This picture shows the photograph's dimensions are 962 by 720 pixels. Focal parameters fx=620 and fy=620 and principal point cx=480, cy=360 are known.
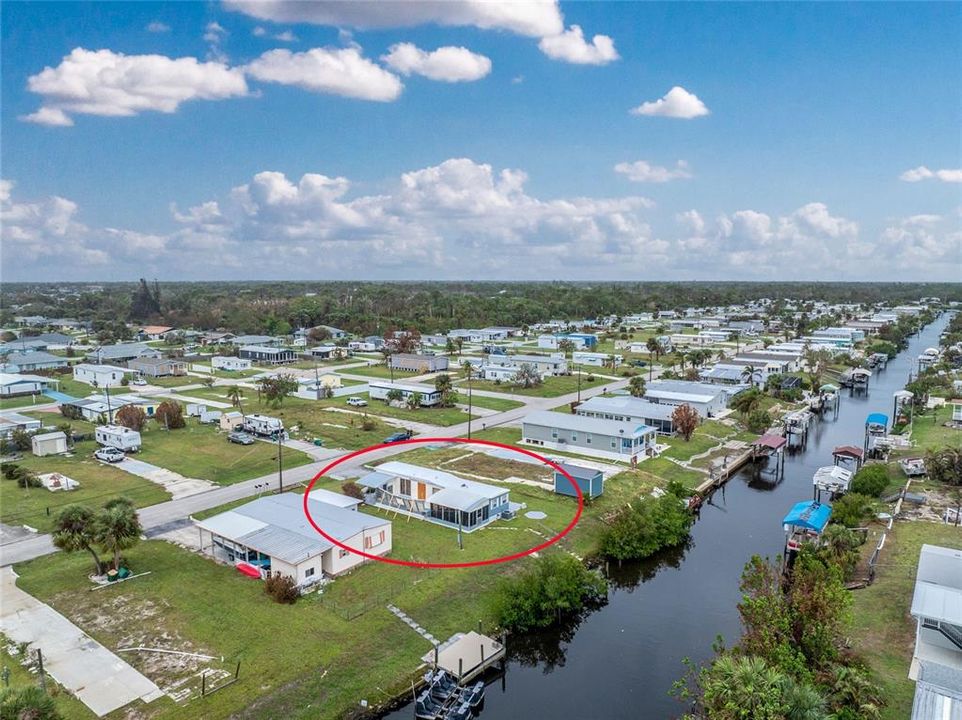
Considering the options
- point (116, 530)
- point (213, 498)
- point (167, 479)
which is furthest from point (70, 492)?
point (116, 530)

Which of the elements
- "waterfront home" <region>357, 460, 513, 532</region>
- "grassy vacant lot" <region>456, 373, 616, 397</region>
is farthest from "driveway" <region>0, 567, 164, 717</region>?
"grassy vacant lot" <region>456, 373, 616, 397</region>

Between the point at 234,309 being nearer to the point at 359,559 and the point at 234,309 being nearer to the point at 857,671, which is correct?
the point at 359,559

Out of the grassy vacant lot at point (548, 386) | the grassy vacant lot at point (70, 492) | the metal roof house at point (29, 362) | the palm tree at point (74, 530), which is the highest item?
the metal roof house at point (29, 362)

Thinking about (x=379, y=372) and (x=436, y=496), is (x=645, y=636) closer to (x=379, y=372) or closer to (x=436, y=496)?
(x=436, y=496)

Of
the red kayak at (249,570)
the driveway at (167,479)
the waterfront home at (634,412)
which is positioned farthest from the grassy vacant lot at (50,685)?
the waterfront home at (634,412)

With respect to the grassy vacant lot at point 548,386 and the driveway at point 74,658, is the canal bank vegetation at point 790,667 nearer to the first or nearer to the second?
the driveway at point 74,658

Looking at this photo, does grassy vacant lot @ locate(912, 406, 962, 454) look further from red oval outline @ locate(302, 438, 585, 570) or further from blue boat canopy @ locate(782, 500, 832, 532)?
red oval outline @ locate(302, 438, 585, 570)
